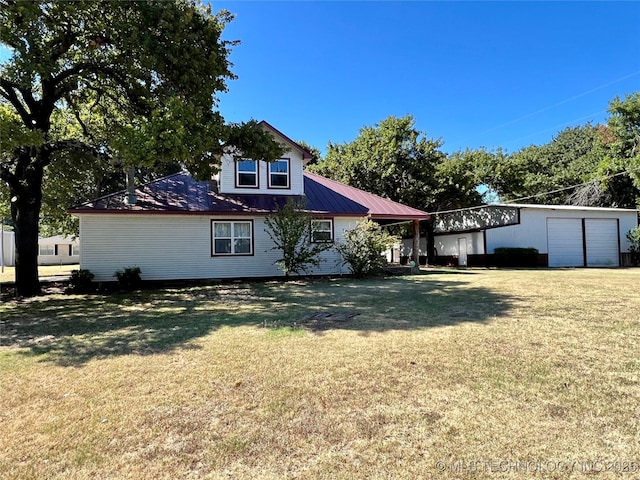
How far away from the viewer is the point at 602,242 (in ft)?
71.3

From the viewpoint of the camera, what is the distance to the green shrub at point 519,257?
20.5 meters

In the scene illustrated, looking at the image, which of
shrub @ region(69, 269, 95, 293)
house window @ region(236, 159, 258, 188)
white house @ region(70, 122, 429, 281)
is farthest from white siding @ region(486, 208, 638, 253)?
shrub @ region(69, 269, 95, 293)

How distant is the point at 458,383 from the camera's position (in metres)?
3.69

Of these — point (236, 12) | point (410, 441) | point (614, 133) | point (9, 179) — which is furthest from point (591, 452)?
point (614, 133)

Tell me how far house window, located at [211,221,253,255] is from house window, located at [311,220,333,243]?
99.9 inches

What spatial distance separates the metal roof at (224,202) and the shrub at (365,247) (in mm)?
1528

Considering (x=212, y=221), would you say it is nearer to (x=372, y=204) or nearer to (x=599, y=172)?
(x=372, y=204)

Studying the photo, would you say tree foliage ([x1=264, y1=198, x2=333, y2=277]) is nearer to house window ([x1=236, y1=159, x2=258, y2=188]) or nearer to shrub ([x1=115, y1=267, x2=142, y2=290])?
house window ([x1=236, y1=159, x2=258, y2=188])

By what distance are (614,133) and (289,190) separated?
70.1 ft

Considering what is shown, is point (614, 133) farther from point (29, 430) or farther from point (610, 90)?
point (29, 430)

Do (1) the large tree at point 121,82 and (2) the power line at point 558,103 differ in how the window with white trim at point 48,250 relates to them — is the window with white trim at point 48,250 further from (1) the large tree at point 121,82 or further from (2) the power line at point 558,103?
(2) the power line at point 558,103

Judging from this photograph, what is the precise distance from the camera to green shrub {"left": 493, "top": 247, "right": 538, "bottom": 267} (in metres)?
20.5

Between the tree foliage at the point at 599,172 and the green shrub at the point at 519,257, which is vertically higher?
the tree foliage at the point at 599,172

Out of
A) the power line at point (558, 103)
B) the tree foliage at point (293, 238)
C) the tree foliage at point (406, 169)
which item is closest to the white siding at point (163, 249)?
the tree foliage at point (293, 238)
